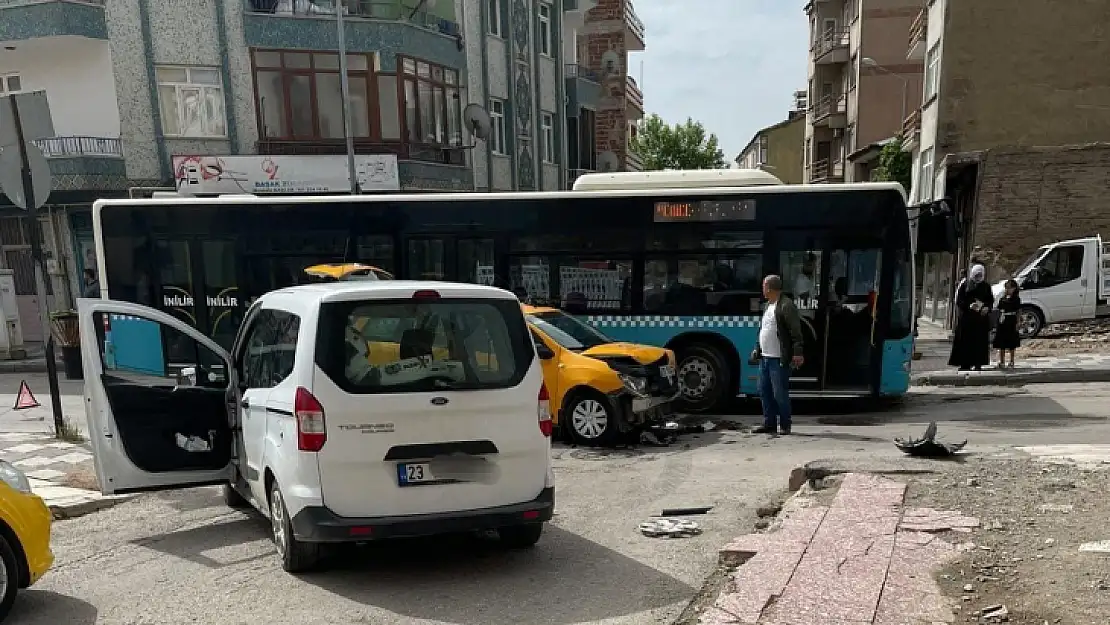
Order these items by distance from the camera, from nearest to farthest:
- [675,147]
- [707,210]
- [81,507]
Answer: [81,507] → [707,210] → [675,147]

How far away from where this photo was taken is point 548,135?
1161 inches

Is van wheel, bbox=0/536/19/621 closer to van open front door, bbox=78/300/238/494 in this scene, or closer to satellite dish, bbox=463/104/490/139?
van open front door, bbox=78/300/238/494

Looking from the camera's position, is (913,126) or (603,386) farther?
(913,126)

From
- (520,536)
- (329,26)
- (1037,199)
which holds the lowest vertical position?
(520,536)

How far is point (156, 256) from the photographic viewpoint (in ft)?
35.4

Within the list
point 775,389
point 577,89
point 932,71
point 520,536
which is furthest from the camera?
point 577,89

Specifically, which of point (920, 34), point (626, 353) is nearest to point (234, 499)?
point (626, 353)

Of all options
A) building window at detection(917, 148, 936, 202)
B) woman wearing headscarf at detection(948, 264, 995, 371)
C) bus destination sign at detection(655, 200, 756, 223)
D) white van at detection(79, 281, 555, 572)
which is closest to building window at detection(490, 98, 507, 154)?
building window at detection(917, 148, 936, 202)

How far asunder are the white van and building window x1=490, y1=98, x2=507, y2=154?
2128 cm

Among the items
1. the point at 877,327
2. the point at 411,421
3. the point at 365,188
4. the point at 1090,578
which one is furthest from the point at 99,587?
the point at 365,188

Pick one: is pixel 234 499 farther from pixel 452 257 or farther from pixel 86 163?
pixel 86 163

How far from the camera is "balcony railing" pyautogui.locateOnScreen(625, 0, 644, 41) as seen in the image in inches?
1431

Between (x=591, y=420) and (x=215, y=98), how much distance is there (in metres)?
16.2

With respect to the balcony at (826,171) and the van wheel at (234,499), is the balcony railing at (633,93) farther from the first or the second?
the van wheel at (234,499)
